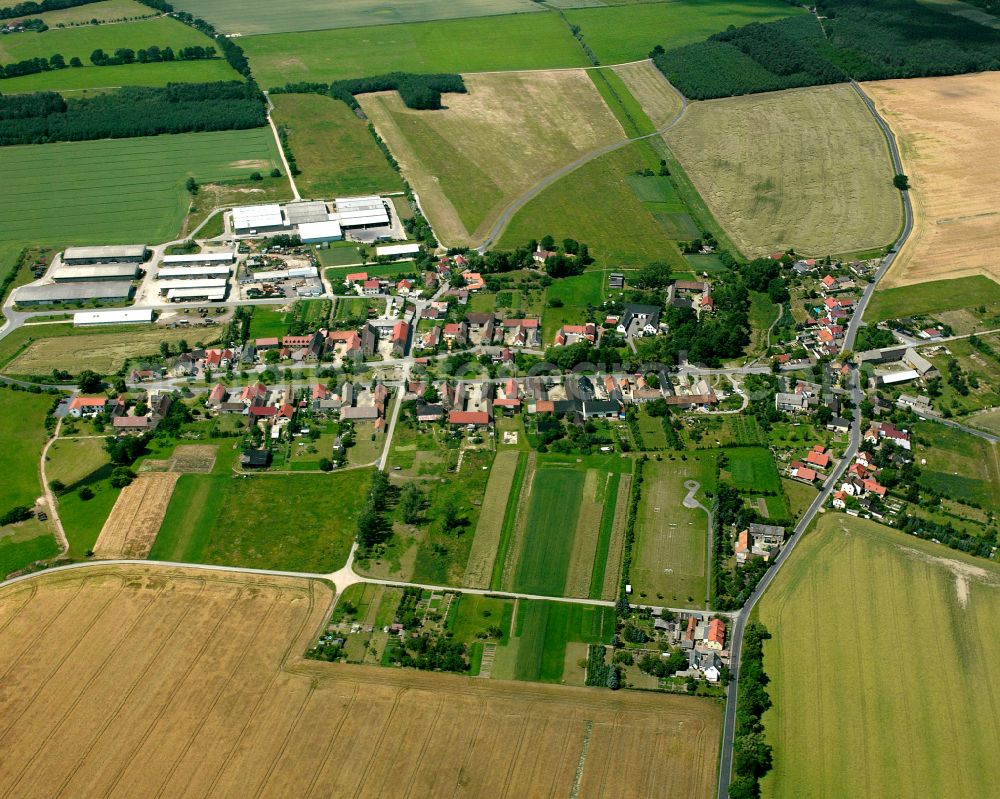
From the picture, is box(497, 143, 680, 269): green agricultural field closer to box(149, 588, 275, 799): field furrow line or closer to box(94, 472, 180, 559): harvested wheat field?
box(94, 472, 180, 559): harvested wheat field

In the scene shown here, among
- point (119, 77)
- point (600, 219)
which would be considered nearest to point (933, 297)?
point (600, 219)

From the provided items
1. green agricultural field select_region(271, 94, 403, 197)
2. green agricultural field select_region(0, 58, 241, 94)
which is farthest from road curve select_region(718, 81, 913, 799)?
green agricultural field select_region(0, 58, 241, 94)

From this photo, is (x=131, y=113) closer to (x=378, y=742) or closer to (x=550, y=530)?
(x=550, y=530)

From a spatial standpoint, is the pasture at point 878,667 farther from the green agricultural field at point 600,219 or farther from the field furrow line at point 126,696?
Result: the green agricultural field at point 600,219

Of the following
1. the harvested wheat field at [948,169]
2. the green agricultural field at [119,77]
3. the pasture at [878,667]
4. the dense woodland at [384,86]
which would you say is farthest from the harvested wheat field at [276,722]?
the green agricultural field at [119,77]

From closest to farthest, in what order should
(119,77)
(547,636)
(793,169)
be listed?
(547,636), (793,169), (119,77)
